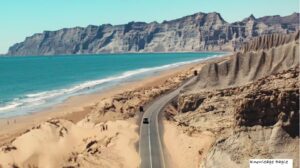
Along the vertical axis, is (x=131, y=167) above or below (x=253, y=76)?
below

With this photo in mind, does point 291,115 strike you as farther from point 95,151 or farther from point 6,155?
point 6,155

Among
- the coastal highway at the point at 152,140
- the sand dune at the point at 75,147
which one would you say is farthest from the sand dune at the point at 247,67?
the sand dune at the point at 75,147

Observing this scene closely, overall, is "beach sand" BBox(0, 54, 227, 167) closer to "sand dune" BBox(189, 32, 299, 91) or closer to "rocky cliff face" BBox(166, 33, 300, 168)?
"rocky cliff face" BBox(166, 33, 300, 168)

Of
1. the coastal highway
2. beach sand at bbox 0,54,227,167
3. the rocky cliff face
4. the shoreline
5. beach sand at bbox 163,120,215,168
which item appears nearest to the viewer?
the rocky cliff face

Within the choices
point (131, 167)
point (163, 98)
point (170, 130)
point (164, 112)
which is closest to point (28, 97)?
point (163, 98)

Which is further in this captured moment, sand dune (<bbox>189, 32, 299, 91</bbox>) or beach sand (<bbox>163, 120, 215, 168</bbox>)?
sand dune (<bbox>189, 32, 299, 91</bbox>)

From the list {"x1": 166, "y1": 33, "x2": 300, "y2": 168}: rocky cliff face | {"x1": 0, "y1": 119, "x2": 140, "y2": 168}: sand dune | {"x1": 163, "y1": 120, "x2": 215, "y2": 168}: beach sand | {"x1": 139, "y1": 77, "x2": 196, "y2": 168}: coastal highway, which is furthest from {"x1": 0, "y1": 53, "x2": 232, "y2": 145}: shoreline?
{"x1": 166, "y1": 33, "x2": 300, "y2": 168}: rocky cliff face

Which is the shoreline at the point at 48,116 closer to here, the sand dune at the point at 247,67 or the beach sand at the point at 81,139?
the beach sand at the point at 81,139

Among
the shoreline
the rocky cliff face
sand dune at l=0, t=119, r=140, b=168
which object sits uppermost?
the rocky cliff face
